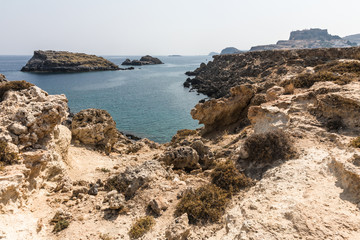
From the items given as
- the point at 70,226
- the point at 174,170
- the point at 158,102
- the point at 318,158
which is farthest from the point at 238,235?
the point at 158,102

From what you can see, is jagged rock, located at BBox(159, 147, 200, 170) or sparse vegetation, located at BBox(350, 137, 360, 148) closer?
sparse vegetation, located at BBox(350, 137, 360, 148)

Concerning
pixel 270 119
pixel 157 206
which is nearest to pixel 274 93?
pixel 270 119

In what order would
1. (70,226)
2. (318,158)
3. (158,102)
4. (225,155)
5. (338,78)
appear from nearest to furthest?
(70,226), (318,158), (225,155), (338,78), (158,102)

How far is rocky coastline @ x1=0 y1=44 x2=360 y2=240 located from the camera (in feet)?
19.0

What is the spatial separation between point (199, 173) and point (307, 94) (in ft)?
27.3

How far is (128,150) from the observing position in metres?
19.9

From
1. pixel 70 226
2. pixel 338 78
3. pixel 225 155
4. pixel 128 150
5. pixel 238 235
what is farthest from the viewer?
pixel 128 150

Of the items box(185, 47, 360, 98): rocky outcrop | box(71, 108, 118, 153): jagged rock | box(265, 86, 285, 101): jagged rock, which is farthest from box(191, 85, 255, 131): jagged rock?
box(71, 108, 118, 153): jagged rock

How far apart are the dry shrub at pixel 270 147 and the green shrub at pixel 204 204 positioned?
2.60 metres

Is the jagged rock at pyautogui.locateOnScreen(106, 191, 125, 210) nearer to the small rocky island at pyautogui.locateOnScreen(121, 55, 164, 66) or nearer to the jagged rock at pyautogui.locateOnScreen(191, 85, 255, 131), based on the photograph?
the jagged rock at pyautogui.locateOnScreen(191, 85, 255, 131)

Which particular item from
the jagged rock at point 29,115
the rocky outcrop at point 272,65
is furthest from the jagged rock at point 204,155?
the rocky outcrop at point 272,65

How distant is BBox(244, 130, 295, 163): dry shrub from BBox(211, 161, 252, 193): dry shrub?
1422 mm

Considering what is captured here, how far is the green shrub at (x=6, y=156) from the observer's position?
7759 mm

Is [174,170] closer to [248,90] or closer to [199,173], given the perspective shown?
[199,173]
